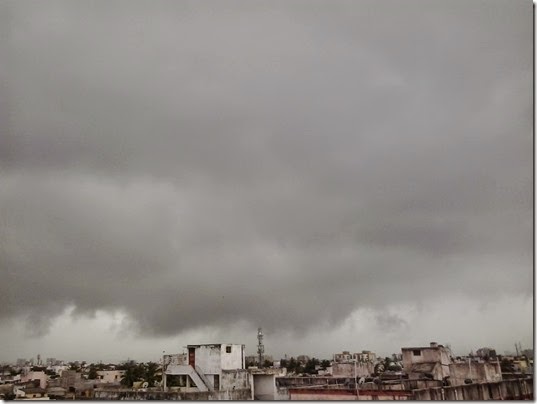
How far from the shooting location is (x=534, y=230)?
6.98m

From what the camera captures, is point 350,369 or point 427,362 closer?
point 427,362

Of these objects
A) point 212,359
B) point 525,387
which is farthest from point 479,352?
point 212,359

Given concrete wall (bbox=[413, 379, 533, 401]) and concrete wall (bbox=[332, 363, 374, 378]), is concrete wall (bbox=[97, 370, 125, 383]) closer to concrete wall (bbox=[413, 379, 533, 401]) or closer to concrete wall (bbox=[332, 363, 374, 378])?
concrete wall (bbox=[332, 363, 374, 378])

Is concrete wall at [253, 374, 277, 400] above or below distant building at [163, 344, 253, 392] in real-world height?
below

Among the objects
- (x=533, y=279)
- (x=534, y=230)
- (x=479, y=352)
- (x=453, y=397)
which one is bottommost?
(x=453, y=397)

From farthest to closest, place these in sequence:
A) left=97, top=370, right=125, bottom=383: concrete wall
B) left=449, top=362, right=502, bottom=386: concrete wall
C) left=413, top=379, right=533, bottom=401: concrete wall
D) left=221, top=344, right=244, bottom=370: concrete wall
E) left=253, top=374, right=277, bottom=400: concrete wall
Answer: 1. left=97, top=370, right=125, bottom=383: concrete wall
2. left=221, top=344, right=244, bottom=370: concrete wall
3. left=253, top=374, right=277, bottom=400: concrete wall
4. left=449, top=362, right=502, bottom=386: concrete wall
5. left=413, top=379, right=533, bottom=401: concrete wall

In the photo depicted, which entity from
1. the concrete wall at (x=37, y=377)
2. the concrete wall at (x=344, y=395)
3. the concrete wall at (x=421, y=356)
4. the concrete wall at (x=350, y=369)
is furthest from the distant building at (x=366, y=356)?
the concrete wall at (x=37, y=377)

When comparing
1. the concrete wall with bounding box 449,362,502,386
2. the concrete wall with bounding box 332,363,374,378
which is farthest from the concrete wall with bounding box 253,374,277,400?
the concrete wall with bounding box 449,362,502,386

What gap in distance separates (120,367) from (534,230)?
17555mm

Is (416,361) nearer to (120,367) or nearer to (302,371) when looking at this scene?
(302,371)

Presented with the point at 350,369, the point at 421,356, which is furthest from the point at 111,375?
the point at 421,356

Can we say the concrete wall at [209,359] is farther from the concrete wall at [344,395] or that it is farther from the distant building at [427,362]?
the distant building at [427,362]

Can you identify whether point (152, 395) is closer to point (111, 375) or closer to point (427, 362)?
point (427, 362)

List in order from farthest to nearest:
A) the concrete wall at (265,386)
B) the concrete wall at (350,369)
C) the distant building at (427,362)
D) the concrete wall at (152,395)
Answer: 1. the concrete wall at (350,369)
2. the distant building at (427,362)
3. the concrete wall at (265,386)
4. the concrete wall at (152,395)
